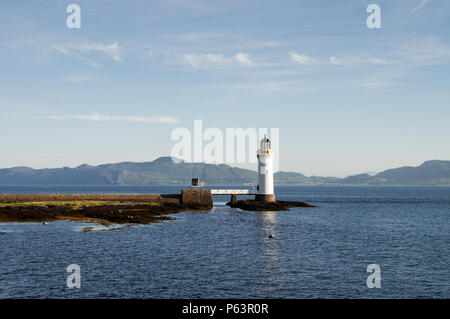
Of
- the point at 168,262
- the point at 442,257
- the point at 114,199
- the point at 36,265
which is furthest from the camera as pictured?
the point at 114,199

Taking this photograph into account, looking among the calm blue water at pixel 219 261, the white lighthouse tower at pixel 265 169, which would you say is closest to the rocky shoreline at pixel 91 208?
the calm blue water at pixel 219 261

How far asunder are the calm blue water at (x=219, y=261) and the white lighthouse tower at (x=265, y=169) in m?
29.4

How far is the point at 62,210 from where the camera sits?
72.4 metres

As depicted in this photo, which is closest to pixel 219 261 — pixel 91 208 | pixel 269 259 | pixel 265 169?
pixel 269 259

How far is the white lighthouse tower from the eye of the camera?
9425cm

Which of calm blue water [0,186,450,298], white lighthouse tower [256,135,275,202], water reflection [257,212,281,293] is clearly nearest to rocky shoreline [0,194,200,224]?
calm blue water [0,186,450,298]

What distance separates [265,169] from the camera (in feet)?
308

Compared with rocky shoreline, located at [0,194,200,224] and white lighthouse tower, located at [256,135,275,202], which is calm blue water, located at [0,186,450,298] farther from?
white lighthouse tower, located at [256,135,275,202]

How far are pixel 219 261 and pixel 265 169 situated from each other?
56435mm

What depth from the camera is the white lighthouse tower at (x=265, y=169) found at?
94250mm
